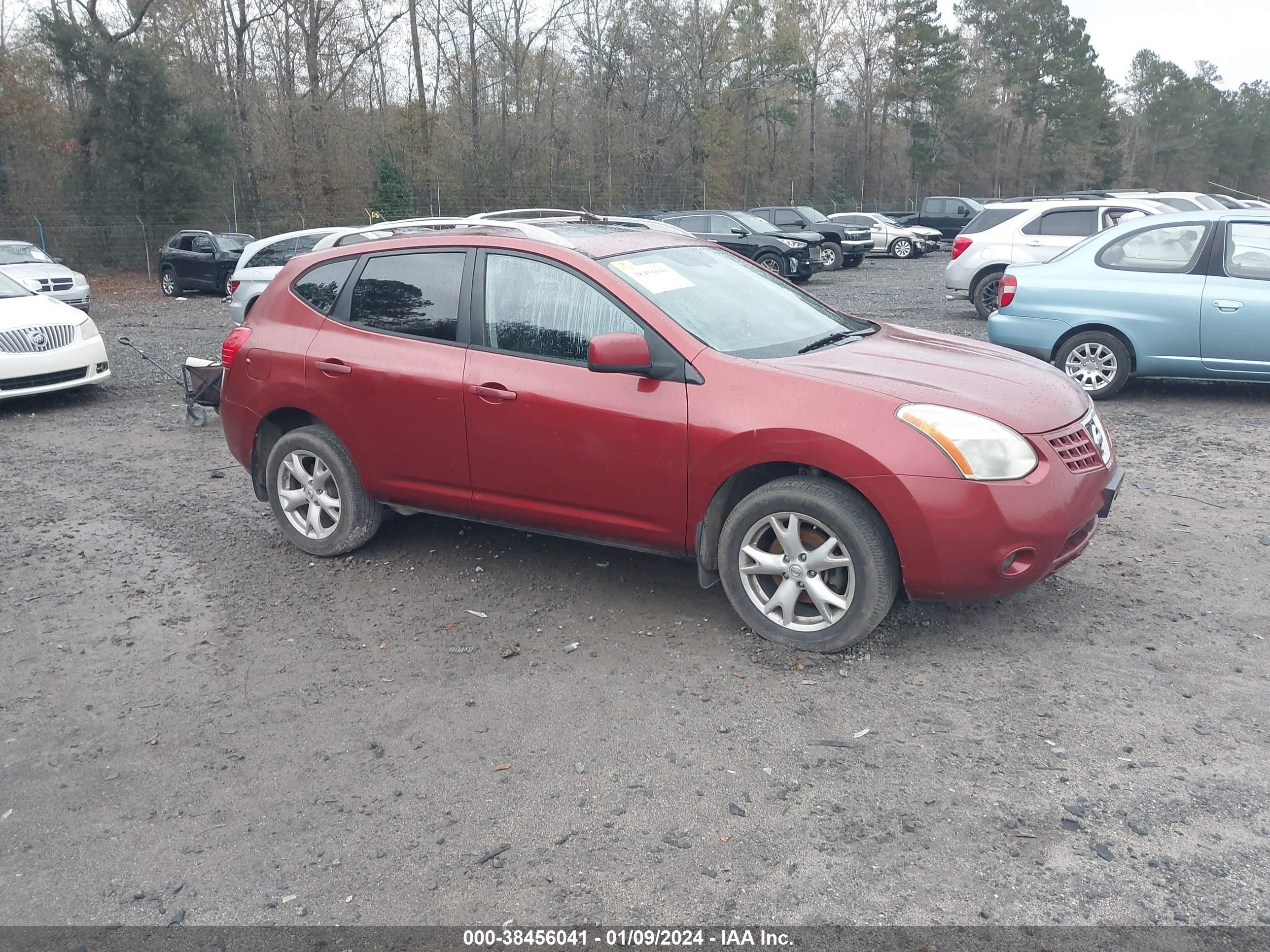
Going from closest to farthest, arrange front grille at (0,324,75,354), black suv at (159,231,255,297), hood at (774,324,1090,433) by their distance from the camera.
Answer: hood at (774,324,1090,433), front grille at (0,324,75,354), black suv at (159,231,255,297)

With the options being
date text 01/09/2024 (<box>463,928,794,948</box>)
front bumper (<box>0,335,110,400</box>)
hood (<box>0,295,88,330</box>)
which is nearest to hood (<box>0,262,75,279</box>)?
hood (<box>0,295,88,330</box>)

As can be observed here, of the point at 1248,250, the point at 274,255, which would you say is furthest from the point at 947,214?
the point at 1248,250

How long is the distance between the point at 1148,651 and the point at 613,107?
43147 millimetres

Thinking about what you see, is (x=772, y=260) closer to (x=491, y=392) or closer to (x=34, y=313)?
(x=34, y=313)

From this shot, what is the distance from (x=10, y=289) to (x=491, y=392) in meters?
8.46

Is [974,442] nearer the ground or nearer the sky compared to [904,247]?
nearer the ground

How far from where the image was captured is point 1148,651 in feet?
14.2

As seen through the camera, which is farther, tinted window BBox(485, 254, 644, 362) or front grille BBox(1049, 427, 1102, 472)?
tinted window BBox(485, 254, 644, 362)

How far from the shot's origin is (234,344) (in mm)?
5902

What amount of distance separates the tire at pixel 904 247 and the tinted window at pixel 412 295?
98.2 ft

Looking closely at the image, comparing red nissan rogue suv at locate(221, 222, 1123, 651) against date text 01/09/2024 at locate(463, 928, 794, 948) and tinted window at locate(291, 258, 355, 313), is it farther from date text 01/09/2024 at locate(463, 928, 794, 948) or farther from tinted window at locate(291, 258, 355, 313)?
date text 01/09/2024 at locate(463, 928, 794, 948)

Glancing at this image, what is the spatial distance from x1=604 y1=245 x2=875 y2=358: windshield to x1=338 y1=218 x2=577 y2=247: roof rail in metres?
0.33

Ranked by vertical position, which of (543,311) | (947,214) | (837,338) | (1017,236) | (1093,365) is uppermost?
(947,214)

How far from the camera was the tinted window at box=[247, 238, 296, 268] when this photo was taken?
1380 centimetres
